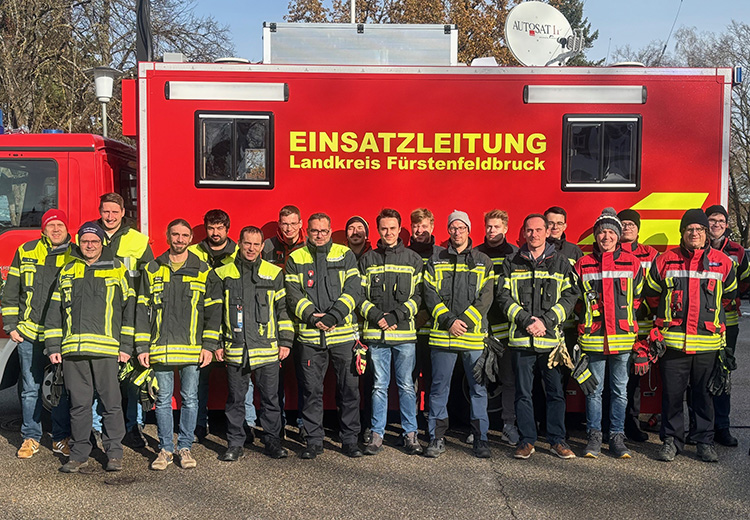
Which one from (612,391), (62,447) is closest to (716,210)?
(612,391)

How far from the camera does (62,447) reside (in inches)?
214

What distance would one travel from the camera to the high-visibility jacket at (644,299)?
18.2ft

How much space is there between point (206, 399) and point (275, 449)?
72 cm

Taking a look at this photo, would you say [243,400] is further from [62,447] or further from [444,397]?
[444,397]

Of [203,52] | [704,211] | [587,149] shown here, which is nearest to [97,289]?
[587,149]

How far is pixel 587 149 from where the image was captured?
5.91 meters

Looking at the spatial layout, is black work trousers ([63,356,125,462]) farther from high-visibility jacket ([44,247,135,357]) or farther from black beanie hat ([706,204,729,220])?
black beanie hat ([706,204,729,220])

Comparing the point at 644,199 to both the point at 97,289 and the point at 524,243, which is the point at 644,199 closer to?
the point at 524,243

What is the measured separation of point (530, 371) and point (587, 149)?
1927 mm

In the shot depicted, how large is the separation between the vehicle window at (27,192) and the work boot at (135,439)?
1.86 metres

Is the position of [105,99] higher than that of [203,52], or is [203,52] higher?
[203,52]

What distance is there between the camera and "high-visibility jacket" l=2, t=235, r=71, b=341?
5266 millimetres

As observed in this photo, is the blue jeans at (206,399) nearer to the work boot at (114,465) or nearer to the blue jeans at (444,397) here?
the work boot at (114,465)

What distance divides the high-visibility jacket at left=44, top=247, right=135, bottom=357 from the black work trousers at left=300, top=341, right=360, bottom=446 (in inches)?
51.5
